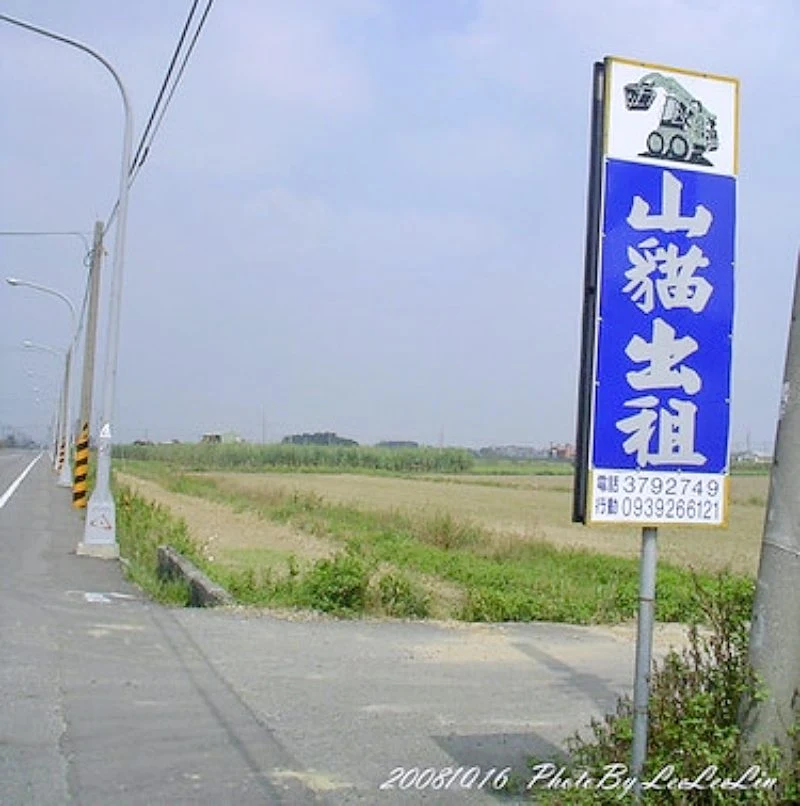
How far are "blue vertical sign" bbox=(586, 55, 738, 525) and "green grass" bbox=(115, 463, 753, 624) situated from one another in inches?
36.2

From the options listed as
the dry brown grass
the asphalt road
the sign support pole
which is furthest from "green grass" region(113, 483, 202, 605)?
the sign support pole

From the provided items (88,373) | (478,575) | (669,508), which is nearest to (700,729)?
(669,508)

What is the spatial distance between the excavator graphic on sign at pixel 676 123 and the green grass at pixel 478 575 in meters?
1.99

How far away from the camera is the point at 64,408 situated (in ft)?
207

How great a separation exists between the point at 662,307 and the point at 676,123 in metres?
0.82

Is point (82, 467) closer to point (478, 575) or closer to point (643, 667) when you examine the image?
point (478, 575)

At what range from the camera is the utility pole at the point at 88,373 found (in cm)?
2934

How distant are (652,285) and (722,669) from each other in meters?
1.61

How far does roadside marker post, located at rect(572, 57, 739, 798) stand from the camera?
15.4 feet

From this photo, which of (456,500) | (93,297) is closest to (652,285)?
(93,297)

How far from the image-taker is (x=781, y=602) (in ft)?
14.5

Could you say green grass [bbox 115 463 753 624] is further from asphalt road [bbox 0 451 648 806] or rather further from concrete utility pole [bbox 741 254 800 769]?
concrete utility pole [bbox 741 254 800 769]

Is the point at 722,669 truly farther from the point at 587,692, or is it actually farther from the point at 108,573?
the point at 108,573

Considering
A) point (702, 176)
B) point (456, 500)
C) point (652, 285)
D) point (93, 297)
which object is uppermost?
point (93, 297)
